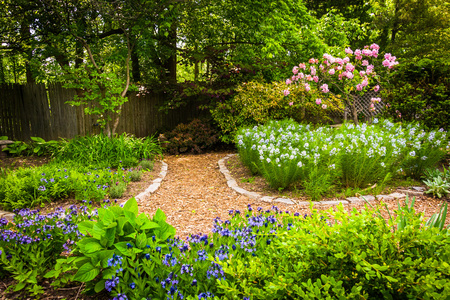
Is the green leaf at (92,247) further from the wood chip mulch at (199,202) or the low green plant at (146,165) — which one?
the low green plant at (146,165)

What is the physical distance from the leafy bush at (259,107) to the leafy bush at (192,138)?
325 mm

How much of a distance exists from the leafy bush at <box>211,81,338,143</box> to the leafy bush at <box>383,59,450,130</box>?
6.29 ft

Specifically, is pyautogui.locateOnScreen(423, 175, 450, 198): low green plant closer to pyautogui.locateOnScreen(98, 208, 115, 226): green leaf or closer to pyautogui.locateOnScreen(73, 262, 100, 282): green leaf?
pyautogui.locateOnScreen(98, 208, 115, 226): green leaf

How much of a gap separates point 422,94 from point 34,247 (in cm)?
678

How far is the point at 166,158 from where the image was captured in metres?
7.16

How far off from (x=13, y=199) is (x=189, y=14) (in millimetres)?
6731

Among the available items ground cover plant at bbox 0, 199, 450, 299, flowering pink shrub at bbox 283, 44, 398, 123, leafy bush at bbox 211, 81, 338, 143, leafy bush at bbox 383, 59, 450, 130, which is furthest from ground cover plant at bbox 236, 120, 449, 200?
leafy bush at bbox 211, 81, 338, 143

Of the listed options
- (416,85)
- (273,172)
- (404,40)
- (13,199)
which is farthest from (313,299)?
(404,40)

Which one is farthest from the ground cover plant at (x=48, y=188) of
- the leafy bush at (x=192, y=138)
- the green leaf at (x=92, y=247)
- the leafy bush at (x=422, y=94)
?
the leafy bush at (x=422, y=94)

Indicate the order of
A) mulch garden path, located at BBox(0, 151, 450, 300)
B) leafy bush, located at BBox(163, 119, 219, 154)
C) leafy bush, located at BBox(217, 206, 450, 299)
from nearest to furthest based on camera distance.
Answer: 1. leafy bush, located at BBox(217, 206, 450, 299)
2. mulch garden path, located at BBox(0, 151, 450, 300)
3. leafy bush, located at BBox(163, 119, 219, 154)

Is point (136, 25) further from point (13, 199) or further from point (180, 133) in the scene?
point (13, 199)

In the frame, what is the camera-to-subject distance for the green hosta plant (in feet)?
5.79

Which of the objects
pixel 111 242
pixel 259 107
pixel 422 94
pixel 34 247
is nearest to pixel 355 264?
pixel 111 242

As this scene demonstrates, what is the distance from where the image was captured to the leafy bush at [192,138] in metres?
7.57
